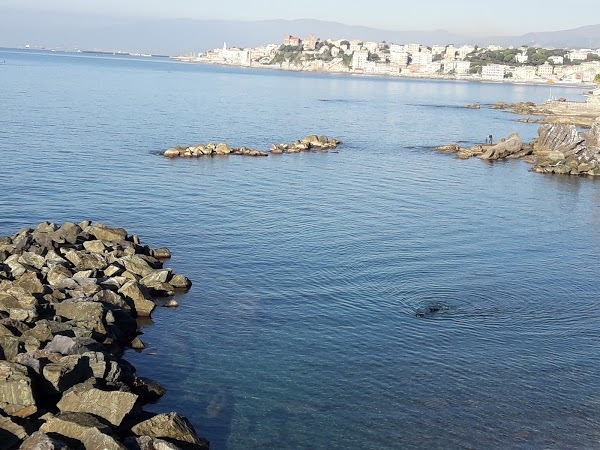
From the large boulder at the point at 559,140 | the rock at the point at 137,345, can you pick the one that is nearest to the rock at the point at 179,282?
the rock at the point at 137,345

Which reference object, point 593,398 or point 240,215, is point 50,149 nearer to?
point 240,215

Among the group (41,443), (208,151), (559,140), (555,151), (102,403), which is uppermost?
(559,140)

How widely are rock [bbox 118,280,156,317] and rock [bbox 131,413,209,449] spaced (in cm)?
953

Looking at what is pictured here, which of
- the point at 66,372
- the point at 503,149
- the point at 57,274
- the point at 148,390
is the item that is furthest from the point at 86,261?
the point at 503,149

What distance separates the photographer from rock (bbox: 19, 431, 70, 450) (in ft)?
49.0

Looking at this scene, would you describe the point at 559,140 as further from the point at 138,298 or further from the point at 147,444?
the point at 147,444

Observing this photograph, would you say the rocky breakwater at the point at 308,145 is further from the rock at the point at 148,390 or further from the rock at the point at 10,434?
the rock at the point at 10,434

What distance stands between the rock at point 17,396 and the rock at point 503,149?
201ft

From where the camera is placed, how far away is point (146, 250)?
32969 mm

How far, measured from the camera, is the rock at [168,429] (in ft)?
55.4

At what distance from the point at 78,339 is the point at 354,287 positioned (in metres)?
12.7

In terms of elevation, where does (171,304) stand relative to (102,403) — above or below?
below

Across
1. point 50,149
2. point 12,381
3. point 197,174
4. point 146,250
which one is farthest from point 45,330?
point 50,149

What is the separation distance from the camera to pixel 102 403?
17.3 meters
